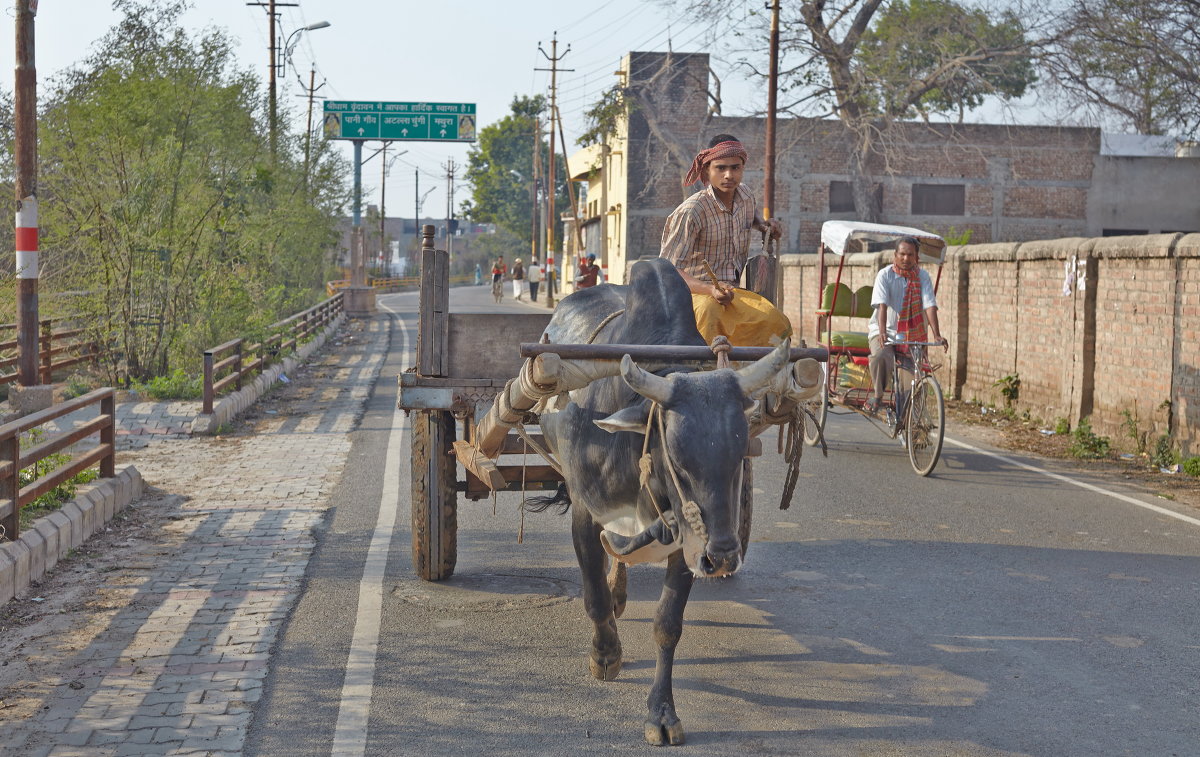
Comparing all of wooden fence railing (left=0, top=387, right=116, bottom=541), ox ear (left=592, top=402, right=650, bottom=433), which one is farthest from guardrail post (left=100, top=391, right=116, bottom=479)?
ox ear (left=592, top=402, right=650, bottom=433)

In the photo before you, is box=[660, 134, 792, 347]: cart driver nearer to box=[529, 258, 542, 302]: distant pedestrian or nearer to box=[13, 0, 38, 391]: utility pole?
box=[13, 0, 38, 391]: utility pole

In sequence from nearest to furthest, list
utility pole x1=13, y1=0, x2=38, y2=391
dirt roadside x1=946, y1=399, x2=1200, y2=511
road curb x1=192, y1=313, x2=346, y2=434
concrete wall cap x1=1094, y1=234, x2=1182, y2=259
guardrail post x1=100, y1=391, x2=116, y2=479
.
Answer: guardrail post x1=100, y1=391, x2=116, y2=479 → dirt roadside x1=946, y1=399, x2=1200, y2=511 → concrete wall cap x1=1094, y1=234, x2=1182, y2=259 → utility pole x1=13, y1=0, x2=38, y2=391 → road curb x1=192, y1=313, x2=346, y2=434

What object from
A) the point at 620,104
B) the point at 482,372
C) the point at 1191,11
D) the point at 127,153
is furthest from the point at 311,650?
the point at 620,104

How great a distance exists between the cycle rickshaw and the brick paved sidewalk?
478 cm

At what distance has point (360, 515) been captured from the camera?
956cm

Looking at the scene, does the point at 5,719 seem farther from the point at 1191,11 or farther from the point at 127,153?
the point at 1191,11

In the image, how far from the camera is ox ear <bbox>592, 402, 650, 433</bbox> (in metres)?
4.53

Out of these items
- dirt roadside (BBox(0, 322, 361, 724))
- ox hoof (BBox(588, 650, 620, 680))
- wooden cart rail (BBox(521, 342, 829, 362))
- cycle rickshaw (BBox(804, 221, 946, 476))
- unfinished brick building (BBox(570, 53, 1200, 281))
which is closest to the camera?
wooden cart rail (BBox(521, 342, 829, 362))

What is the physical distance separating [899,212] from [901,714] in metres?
40.4

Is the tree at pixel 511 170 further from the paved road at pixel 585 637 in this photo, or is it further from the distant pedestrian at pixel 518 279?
the paved road at pixel 585 637

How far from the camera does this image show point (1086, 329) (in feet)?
46.6

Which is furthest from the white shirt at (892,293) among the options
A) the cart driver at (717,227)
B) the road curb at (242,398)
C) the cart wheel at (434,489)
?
the road curb at (242,398)

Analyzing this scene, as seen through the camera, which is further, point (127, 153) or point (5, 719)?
point (127, 153)

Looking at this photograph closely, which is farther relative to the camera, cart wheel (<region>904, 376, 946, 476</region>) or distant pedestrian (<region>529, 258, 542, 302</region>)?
distant pedestrian (<region>529, 258, 542, 302</region>)
